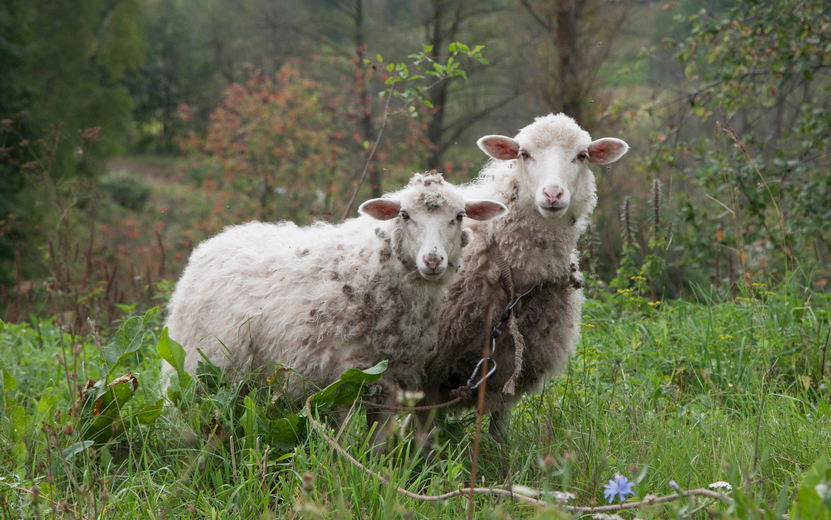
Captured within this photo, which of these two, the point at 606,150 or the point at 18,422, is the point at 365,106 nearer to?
the point at 606,150

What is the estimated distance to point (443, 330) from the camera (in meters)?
3.63

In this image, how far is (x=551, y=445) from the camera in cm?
302

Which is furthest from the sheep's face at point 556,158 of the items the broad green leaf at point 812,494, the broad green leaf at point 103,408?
the broad green leaf at point 103,408

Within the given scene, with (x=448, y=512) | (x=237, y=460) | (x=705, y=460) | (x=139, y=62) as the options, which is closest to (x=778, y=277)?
(x=705, y=460)

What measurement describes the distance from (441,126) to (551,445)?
16.0m

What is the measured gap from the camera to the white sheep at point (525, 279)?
365 centimetres

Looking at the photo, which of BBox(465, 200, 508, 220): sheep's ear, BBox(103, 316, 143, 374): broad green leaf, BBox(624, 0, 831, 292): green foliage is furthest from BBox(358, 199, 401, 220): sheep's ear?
BBox(624, 0, 831, 292): green foliage

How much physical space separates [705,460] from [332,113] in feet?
42.7

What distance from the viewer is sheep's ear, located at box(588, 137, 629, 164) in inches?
152

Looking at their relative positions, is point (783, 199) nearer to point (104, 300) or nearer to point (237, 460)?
point (237, 460)

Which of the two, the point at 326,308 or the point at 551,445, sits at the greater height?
the point at 326,308

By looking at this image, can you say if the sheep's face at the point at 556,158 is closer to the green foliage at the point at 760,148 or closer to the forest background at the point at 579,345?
the forest background at the point at 579,345

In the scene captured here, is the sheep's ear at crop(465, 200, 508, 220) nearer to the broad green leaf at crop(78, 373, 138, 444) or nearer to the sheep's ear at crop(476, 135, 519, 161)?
the sheep's ear at crop(476, 135, 519, 161)

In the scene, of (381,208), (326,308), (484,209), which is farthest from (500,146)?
(326,308)
